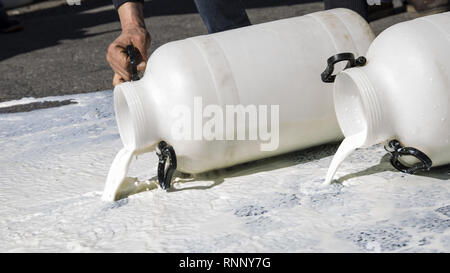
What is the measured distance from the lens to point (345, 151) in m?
1.75

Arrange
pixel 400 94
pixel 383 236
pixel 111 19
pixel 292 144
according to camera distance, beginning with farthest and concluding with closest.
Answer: pixel 111 19
pixel 292 144
pixel 400 94
pixel 383 236

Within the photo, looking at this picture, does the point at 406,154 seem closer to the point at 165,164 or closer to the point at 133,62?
the point at 165,164

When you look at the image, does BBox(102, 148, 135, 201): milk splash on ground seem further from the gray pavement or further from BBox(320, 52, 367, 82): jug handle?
the gray pavement

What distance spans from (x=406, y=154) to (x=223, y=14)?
1211 mm

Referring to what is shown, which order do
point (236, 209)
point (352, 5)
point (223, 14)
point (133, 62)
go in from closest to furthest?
point (236, 209)
point (133, 62)
point (352, 5)
point (223, 14)

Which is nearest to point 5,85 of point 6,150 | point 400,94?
point 6,150

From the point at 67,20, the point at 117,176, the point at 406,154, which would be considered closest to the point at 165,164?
the point at 117,176

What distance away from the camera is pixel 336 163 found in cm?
175

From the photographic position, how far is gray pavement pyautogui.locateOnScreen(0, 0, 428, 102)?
3643 mm

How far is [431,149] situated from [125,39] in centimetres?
104

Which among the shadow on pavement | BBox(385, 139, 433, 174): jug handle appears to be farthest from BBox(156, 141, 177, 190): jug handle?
the shadow on pavement

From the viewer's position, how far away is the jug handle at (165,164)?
5.82 feet

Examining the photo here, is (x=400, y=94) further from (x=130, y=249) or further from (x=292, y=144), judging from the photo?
(x=130, y=249)

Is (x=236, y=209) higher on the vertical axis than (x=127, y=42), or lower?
lower
